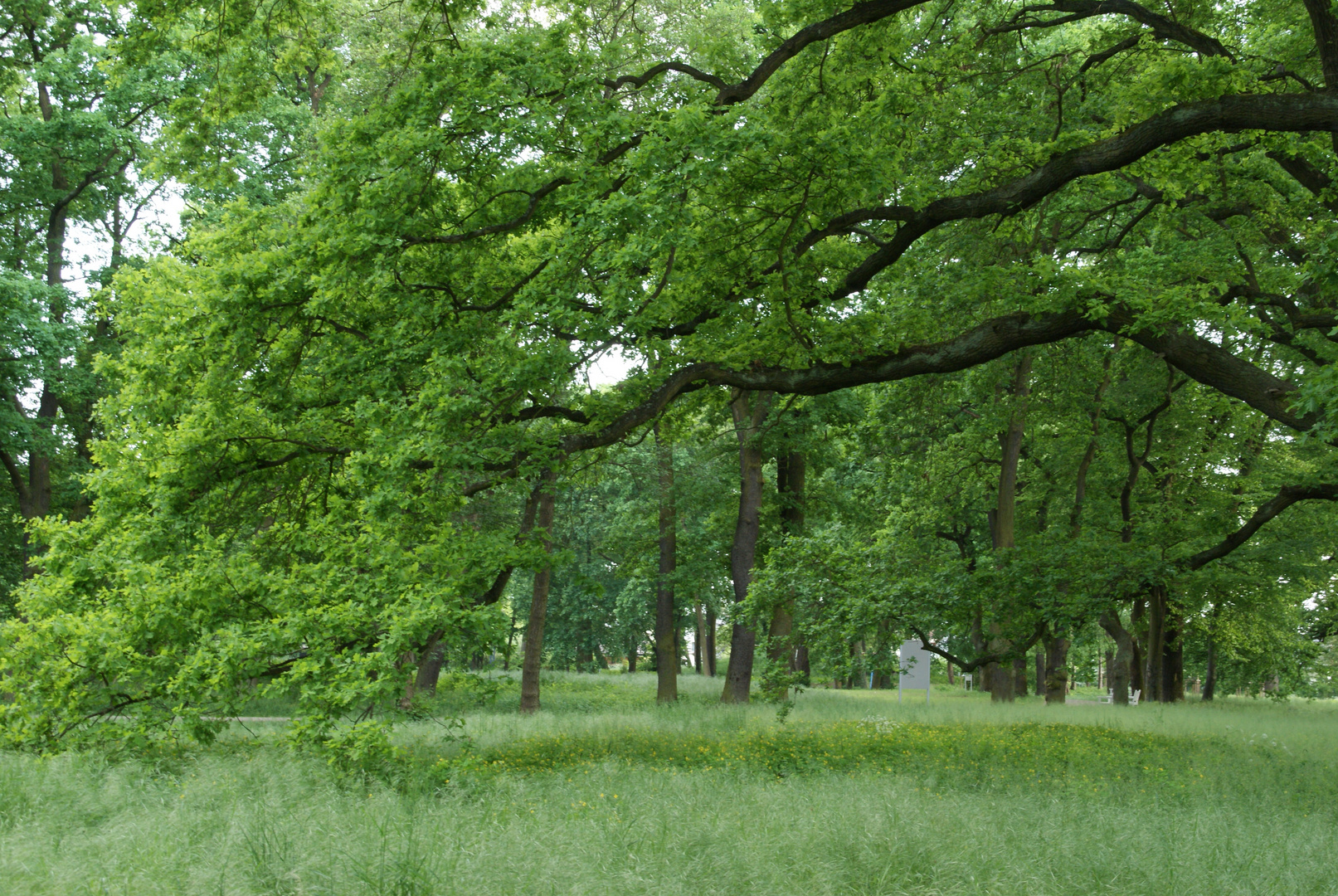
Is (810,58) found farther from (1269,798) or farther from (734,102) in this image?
(1269,798)

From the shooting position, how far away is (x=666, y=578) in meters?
22.6

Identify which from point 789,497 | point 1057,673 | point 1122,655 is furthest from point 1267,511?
point 1122,655

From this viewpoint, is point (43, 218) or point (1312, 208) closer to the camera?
point (1312, 208)

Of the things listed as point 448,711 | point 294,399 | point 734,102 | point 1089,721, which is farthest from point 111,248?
point 1089,721

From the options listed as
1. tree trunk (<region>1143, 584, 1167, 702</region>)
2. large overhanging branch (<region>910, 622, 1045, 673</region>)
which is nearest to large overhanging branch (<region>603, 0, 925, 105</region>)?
large overhanging branch (<region>910, 622, 1045, 673</region>)

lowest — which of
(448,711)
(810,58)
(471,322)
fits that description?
(448,711)

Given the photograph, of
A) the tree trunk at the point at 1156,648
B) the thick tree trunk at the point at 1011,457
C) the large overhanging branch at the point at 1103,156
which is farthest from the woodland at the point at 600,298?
the tree trunk at the point at 1156,648

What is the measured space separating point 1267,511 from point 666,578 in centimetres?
1334

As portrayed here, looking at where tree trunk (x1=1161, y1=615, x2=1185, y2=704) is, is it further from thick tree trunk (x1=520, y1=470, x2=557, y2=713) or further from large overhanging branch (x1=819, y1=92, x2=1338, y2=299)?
large overhanging branch (x1=819, y1=92, x2=1338, y2=299)

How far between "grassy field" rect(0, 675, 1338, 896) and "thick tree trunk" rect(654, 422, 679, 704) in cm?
1004

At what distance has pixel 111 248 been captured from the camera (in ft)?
69.9

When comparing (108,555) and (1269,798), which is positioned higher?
(108,555)

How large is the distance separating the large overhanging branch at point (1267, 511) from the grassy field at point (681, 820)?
266 centimetres

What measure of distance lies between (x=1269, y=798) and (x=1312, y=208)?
27.2 ft
